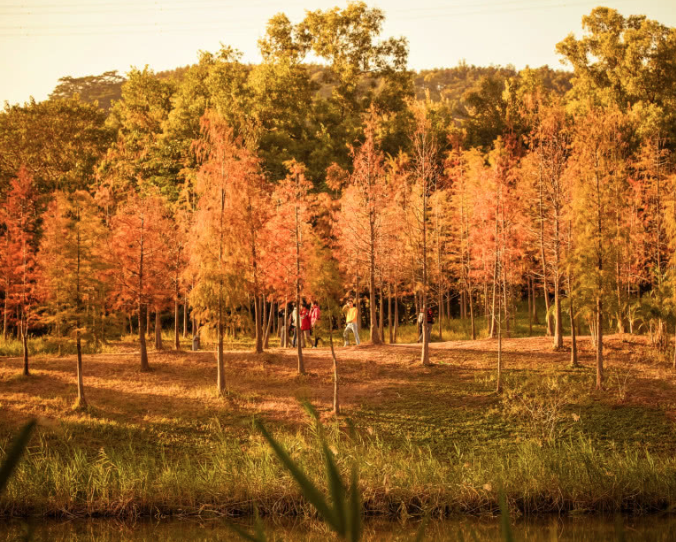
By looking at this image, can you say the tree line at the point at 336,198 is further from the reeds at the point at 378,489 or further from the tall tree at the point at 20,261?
the reeds at the point at 378,489

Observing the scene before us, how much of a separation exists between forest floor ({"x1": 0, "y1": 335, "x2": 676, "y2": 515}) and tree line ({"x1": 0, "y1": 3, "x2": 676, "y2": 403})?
1526mm

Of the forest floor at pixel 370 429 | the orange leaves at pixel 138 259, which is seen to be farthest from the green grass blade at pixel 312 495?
the orange leaves at pixel 138 259

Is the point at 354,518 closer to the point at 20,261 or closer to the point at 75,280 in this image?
the point at 75,280

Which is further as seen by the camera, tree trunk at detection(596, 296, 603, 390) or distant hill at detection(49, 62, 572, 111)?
distant hill at detection(49, 62, 572, 111)

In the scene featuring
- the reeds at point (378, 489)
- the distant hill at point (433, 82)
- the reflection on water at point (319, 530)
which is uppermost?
the distant hill at point (433, 82)

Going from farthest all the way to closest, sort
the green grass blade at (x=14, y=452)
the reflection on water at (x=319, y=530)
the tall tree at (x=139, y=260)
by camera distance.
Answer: the tall tree at (x=139, y=260) < the reflection on water at (x=319, y=530) < the green grass blade at (x=14, y=452)

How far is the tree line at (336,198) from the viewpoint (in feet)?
69.1

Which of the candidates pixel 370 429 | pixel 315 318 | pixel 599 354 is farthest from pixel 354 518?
pixel 315 318

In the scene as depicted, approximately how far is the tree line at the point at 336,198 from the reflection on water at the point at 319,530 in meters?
7.91

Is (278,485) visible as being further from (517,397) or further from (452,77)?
(452,77)

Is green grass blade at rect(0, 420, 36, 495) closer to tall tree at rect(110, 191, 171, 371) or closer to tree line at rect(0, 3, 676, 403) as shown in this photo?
tree line at rect(0, 3, 676, 403)

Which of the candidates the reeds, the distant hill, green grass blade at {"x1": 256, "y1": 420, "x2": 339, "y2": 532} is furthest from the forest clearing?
the distant hill

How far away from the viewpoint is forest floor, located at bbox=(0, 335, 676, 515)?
12641 millimetres

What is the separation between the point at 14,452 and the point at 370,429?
31.8 feet
